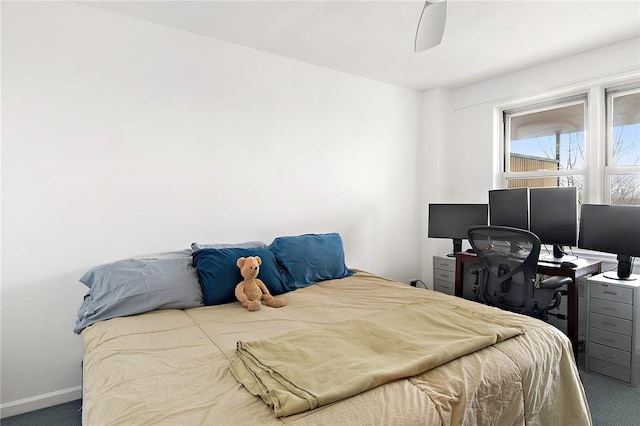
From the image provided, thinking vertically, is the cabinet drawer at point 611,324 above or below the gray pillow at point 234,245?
below

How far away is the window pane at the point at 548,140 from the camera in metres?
3.53

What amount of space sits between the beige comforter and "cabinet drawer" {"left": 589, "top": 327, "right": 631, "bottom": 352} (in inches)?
49.2

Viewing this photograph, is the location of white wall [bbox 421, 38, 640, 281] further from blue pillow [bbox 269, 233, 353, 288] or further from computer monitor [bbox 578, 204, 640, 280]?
blue pillow [bbox 269, 233, 353, 288]

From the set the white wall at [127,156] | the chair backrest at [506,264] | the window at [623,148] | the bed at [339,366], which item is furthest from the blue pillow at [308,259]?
the window at [623,148]

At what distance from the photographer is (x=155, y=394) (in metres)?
1.23

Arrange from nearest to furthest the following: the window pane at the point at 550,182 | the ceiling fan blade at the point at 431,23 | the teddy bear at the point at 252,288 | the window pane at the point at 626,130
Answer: the ceiling fan blade at the point at 431,23 → the teddy bear at the point at 252,288 → the window pane at the point at 626,130 → the window pane at the point at 550,182

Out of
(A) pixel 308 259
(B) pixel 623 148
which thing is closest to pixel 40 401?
(A) pixel 308 259

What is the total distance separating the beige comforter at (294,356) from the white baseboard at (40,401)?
814mm

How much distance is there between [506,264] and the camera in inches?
107

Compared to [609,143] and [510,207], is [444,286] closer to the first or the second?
[510,207]

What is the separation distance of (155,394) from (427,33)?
6.90ft

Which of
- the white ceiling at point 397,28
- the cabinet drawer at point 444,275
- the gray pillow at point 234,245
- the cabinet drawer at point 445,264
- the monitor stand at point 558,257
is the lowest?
the cabinet drawer at point 444,275

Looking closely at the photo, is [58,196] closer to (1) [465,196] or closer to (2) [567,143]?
(1) [465,196]

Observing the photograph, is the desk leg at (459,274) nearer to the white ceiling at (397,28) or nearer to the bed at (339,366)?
the bed at (339,366)
